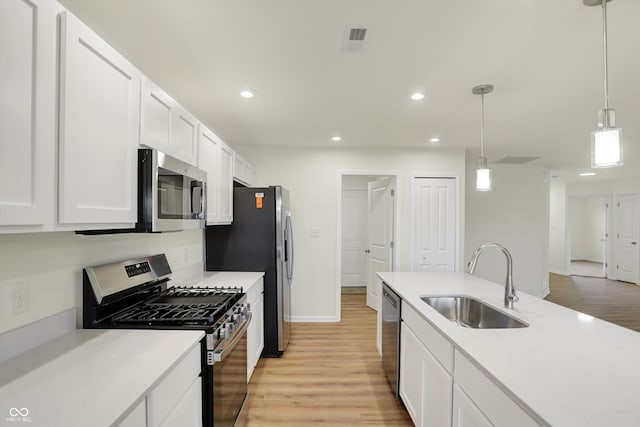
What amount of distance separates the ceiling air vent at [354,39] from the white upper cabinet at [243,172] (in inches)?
71.7

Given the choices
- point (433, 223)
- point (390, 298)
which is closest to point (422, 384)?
point (390, 298)

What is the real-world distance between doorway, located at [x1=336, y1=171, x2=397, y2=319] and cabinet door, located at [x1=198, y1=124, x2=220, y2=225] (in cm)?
187

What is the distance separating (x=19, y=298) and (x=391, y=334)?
235 centimetres

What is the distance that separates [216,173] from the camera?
2582 mm

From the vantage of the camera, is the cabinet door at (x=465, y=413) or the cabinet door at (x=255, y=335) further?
the cabinet door at (x=255, y=335)

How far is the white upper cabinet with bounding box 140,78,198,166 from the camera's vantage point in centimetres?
152

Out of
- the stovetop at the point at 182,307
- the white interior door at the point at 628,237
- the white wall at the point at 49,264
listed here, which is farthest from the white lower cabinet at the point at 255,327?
the white interior door at the point at 628,237

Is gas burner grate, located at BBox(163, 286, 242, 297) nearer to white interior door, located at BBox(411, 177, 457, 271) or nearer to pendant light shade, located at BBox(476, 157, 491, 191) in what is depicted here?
pendant light shade, located at BBox(476, 157, 491, 191)

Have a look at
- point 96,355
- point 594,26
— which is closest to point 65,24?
point 96,355

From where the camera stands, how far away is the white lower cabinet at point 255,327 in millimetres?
2504

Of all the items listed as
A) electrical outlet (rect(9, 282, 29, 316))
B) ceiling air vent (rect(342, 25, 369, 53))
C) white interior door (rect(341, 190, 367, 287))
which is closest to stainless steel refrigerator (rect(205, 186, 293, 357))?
ceiling air vent (rect(342, 25, 369, 53))

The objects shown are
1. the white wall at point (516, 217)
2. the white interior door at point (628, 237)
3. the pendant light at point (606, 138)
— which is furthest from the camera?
the white interior door at point (628, 237)

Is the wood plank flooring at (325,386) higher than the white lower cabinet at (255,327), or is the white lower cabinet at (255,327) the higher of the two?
the white lower cabinet at (255,327)

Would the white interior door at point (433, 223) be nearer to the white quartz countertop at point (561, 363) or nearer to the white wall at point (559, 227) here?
the white quartz countertop at point (561, 363)
